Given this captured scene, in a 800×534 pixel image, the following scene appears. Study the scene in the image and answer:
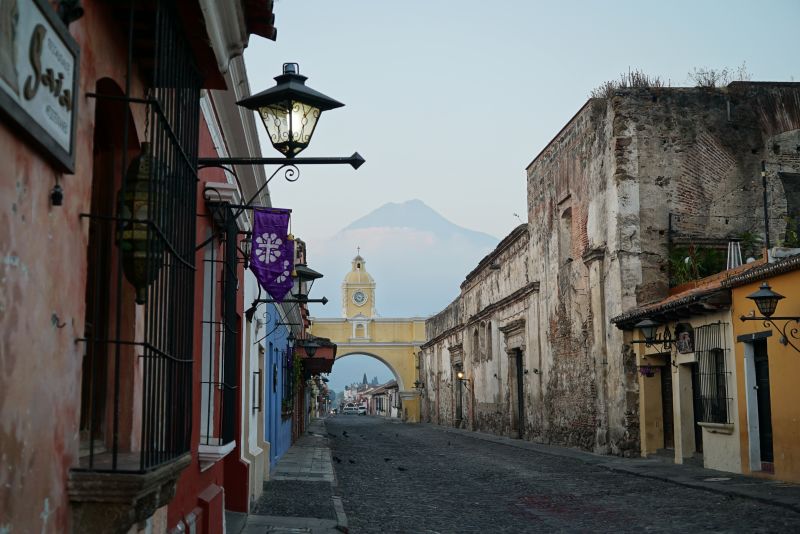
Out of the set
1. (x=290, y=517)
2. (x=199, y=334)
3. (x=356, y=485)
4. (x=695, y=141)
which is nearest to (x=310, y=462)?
(x=356, y=485)

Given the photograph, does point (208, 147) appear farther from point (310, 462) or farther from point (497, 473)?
point (310, 462)

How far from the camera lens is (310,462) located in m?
19.3

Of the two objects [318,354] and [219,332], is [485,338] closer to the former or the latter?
[318,354]

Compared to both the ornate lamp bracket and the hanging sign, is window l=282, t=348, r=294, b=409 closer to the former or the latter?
the ornate lamp bracket

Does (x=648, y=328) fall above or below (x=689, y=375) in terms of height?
above

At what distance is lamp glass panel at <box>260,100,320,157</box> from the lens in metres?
6.32

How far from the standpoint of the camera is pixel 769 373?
13523 millimetres

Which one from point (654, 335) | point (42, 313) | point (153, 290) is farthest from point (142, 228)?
point (654, 335)

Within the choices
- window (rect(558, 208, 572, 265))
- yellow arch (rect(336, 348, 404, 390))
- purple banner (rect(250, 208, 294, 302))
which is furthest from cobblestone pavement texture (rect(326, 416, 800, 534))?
yellow arch (rect(336, 348, 404, 390))

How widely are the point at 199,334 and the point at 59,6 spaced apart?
443 centimetres

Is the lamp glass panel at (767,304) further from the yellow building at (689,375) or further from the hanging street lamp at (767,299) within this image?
the yellow building at (689,375)

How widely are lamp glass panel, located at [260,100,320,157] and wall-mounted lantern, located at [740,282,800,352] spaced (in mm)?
8080

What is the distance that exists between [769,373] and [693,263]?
5568 mm

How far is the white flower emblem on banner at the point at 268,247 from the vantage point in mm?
9212
